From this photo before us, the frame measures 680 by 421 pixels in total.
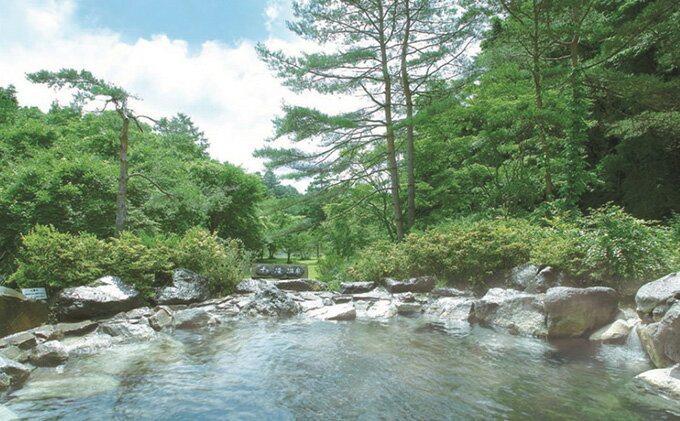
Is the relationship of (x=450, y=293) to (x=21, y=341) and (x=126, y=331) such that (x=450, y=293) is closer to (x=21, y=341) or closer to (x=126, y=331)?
(x=126, y=331)

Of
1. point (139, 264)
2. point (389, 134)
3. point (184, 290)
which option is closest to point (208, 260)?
point (184, 290)

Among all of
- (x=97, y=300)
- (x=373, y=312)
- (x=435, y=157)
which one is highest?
(x=435, y=157)

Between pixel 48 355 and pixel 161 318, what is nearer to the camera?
pixel 48 355

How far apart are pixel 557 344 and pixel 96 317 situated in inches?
302

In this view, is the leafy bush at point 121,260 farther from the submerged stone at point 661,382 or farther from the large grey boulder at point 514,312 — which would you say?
the submerged stone at point 661,382

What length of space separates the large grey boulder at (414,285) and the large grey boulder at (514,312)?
216 cm

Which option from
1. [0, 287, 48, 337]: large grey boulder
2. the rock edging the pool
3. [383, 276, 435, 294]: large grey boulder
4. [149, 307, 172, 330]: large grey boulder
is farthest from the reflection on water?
[383, 276, 435, 294]: large grey boulder

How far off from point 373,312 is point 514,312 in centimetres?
275

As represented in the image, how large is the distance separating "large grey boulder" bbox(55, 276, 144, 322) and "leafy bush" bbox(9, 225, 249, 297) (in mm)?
261

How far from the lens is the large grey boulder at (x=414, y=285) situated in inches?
359

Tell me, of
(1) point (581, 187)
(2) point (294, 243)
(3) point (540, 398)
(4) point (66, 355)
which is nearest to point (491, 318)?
(3) point (540, 398)

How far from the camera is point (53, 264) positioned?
22.4ft

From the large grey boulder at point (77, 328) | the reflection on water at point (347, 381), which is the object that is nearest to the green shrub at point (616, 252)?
the reflection on water at point (347, 381)

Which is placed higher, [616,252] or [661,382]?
[616,252]
